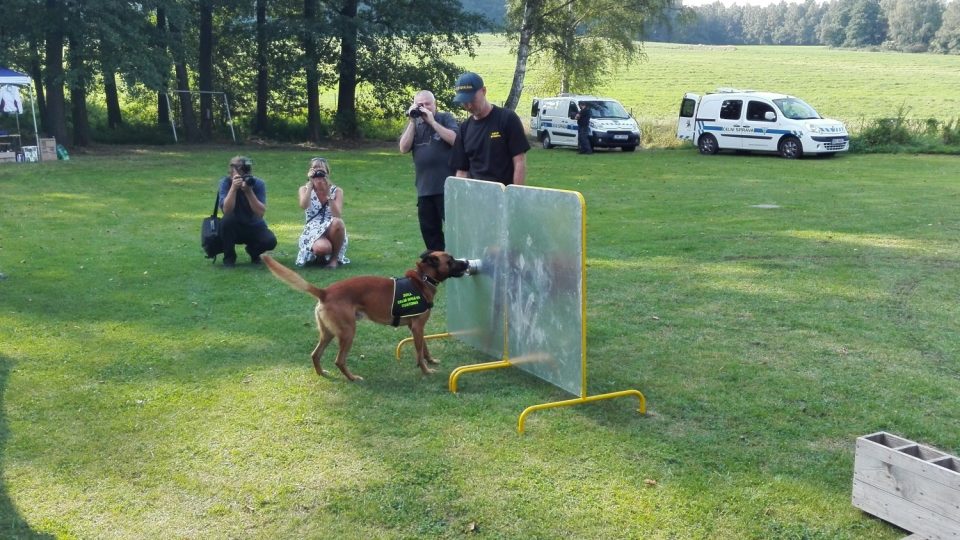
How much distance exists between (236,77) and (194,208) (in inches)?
672

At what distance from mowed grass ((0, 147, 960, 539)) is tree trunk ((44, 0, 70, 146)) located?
14301 mm

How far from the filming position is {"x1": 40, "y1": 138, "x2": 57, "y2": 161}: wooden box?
2227 centimetres

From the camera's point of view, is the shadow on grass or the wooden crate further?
the shadow on grass

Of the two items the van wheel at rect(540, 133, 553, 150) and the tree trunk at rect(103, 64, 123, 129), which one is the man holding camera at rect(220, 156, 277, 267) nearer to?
the tree trunk at rect(103, 64, 123, 129)

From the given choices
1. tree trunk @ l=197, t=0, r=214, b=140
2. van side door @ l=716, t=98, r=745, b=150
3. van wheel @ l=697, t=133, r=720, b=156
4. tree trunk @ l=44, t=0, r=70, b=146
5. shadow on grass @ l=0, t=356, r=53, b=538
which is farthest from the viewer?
tree trunk @ l=197, t=0, r=214, b=140

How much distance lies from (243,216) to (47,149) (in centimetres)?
1602

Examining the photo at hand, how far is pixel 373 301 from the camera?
546 centimetres

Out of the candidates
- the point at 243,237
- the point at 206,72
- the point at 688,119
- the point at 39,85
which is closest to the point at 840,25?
the point at 688,119

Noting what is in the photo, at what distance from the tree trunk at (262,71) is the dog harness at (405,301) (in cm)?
2419

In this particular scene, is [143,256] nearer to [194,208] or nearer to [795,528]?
[194,208]

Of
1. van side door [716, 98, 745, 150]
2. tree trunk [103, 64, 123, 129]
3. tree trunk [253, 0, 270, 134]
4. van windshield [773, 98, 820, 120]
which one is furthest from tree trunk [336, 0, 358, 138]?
van windshield [773, 98, 820, 120]

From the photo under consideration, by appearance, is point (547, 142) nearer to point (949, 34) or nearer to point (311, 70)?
point (311, 70)

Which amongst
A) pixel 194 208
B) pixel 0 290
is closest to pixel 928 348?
pixel 0 290

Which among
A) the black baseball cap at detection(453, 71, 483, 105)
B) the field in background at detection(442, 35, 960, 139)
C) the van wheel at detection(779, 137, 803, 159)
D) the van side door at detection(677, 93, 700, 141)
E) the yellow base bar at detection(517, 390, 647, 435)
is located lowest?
the yellow base bar at detection(517, 390, 647, 435)
